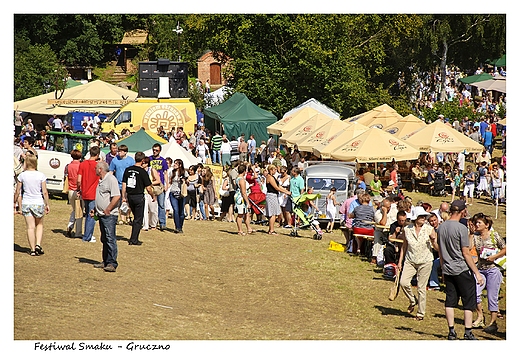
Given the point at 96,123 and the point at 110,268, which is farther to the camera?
the point at 96,123

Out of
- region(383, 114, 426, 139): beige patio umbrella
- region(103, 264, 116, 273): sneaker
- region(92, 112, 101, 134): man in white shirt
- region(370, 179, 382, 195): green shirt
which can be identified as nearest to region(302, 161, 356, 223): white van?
region(370, 179, 382, 195): green shirt

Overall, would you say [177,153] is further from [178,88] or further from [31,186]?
[178,88]

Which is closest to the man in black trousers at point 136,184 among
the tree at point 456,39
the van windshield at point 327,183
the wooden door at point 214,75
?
the van windshield at point 327,183

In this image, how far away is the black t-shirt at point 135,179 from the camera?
47.8 feet

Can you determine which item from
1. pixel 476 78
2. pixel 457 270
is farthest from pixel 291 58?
pixel 457 270

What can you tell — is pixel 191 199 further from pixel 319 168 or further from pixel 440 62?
pixel 440 62

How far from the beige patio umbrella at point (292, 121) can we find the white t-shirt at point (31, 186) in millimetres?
20066

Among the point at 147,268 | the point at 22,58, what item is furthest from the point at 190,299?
the point at 22,58

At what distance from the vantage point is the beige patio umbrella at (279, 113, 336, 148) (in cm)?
3022

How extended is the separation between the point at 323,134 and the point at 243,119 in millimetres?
8285

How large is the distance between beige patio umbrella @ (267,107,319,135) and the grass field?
50.1ft

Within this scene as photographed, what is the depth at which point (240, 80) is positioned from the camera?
41.8 meters

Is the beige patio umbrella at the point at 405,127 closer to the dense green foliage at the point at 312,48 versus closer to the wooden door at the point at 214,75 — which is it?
the dense green foliage at the point at 312,48

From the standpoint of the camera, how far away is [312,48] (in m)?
40.2
